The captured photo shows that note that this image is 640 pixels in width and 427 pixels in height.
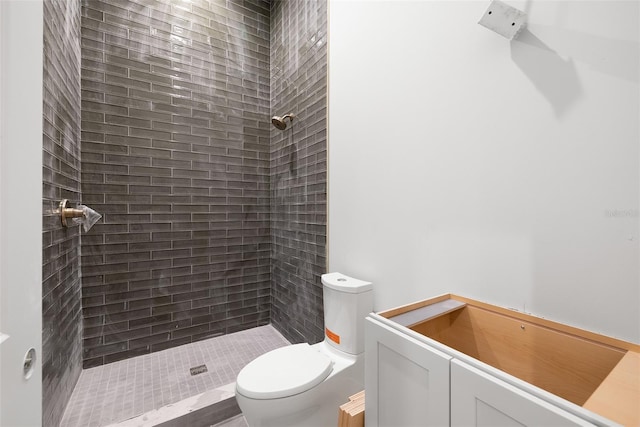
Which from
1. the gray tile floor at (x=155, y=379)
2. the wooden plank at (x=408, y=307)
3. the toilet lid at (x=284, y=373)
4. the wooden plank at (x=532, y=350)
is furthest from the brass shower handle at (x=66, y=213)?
the wooden plank at (x=532, y=350)

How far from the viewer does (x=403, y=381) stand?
733 millimetres

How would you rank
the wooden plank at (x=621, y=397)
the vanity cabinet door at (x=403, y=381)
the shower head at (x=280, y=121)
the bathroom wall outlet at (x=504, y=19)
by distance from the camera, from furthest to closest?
the shower head at (x=280, y=121)
the bathroom wall outlet at (x=504, y=19)
the vanity cabinet door at (x=403, y=381)
the wooden plank at (x=621, y=397)

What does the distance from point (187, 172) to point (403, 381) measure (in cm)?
213

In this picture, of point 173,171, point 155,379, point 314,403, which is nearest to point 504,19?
point 314,403

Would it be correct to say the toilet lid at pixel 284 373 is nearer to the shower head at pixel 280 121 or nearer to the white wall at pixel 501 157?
the white wall at pixel 501 157

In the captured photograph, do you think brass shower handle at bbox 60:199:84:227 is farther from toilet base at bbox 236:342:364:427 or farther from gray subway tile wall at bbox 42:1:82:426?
toilet base at bbox 236:342:364:427

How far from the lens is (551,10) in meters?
0.85

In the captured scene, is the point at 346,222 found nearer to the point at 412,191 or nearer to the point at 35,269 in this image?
the point at 412,191

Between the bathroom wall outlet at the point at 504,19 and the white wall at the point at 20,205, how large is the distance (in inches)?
46.8

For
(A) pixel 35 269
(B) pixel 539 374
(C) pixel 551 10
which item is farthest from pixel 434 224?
(A) pixel 35 269

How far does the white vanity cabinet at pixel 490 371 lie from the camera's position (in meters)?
0.51

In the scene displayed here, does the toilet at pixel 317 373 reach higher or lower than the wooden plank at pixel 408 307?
lower

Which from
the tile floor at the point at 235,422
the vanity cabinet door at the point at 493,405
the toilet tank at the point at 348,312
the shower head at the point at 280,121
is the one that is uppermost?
the shower head at the point at 280,121

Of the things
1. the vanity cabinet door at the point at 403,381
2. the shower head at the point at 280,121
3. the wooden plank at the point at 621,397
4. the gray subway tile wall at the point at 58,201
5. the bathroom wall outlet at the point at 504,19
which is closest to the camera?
the wooden plank at the point at 621,397
